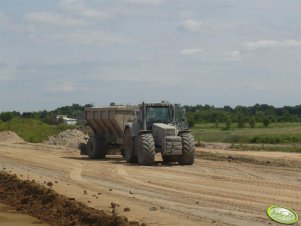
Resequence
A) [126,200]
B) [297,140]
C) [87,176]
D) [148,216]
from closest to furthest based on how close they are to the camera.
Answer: [148,216]
[126,200]
[87,176]
[297,140]

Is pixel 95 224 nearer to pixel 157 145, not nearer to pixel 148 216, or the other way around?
pixel 148 216

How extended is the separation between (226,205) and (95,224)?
3.22 m

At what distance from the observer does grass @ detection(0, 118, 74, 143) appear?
50.8m

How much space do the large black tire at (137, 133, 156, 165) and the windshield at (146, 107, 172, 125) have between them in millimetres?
1323

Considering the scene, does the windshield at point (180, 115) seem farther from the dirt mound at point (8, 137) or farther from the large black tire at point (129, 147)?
the dirt mound at point (8, 137)

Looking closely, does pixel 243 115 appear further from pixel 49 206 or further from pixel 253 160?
pixel 49 206

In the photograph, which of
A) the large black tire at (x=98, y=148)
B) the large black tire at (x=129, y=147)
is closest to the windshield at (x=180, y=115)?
the large black tire at (x=129, y=147)

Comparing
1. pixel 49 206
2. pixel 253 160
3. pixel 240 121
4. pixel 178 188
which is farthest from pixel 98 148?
pixel 240 121

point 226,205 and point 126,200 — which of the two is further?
point 126,200

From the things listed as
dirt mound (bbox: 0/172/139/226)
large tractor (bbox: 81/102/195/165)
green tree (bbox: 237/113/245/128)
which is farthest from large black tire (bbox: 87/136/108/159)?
green tree (bbox: 237/113/245/128)

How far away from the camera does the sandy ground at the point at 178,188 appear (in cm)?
1161

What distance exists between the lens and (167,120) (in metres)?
24.0

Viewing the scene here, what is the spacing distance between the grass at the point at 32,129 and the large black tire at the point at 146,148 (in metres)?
27.3

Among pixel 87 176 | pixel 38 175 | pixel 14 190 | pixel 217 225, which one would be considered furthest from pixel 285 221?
pixel 38 175
